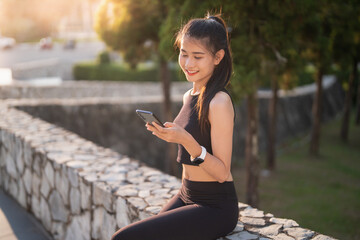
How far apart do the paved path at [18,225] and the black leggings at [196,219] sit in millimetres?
2343

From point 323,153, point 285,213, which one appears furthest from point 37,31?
point 285,213

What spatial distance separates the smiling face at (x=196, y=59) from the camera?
97.2 inches

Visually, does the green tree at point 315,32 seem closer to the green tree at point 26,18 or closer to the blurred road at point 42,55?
the blurred road at point 42,55

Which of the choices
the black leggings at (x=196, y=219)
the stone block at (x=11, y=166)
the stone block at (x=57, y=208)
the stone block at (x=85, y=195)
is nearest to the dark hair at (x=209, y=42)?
the black leggings at (x=196, y=219)

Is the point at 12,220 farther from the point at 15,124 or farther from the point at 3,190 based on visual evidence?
the point at 15,124

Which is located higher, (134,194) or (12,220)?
(134,194)

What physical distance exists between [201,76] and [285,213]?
765 cm

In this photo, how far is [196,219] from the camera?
2436mm

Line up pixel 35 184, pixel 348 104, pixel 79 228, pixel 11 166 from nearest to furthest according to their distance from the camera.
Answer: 1. pixel 79 228
2. pixel 35 184
3. pixel 11 166
4. pixel 348 104

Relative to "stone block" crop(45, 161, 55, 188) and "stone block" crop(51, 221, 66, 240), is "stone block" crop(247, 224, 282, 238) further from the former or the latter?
"stone block" crop(45, 161, 55, 188)

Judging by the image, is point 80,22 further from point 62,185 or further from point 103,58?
point 62,185

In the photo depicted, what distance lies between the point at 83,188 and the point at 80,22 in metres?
77.2

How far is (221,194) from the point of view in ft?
8.28

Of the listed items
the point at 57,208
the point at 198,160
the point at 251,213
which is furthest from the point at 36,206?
the point at 198,160
